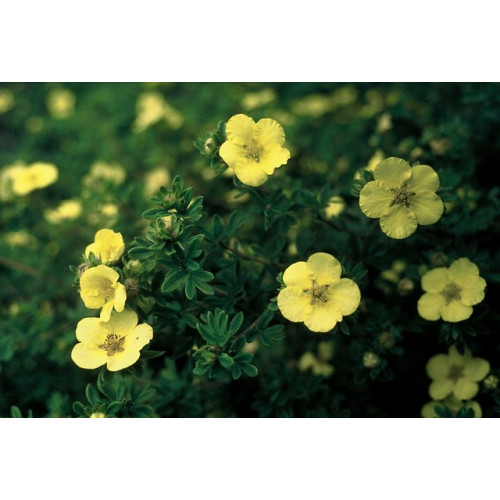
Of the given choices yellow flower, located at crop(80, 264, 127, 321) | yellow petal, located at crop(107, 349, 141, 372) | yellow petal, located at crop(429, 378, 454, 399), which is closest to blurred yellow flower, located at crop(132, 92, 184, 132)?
yellow flower, located at crop(80, 264, 127, 321)

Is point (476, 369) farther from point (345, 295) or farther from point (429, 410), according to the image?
point (345, 295)

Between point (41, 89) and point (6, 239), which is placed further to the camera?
point (41, 89)

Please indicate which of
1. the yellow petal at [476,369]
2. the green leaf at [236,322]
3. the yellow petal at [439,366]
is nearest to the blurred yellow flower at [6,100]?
the green leaf at [236,322]

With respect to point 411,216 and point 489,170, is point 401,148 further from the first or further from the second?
point 411,216

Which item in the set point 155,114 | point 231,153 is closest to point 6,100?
point 155,114

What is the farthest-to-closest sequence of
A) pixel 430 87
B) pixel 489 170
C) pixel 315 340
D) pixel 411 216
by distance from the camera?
pixel 430 87 < pixel 489 170 < pixel 315 340 < pixel 411 216

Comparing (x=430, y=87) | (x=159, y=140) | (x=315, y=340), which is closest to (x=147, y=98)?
(x=159, y=140)

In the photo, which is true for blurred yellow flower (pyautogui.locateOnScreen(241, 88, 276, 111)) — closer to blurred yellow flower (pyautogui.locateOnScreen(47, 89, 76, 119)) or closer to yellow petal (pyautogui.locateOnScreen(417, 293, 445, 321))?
blurred yellow flower (pyautogui.locateOnScreen(47, 89, 76, 119))
